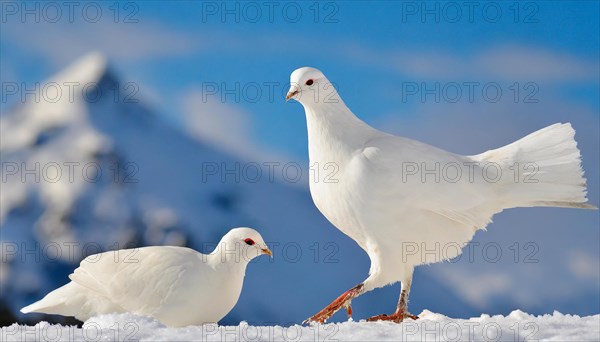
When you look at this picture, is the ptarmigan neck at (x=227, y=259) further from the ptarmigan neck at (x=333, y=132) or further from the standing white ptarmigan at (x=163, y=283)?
the ptarmigan neck at (x=333, y=132)

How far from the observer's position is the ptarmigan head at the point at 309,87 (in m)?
8.14

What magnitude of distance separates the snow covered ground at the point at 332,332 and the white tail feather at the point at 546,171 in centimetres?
202

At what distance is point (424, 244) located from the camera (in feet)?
25.2

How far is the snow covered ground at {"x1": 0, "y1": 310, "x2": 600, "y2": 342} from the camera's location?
213 inches

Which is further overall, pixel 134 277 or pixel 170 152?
pixel 170 152

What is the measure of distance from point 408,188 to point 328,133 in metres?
1.09

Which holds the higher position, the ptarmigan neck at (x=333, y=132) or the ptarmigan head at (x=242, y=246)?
the ptarmigan neck at (x=333, y=132)

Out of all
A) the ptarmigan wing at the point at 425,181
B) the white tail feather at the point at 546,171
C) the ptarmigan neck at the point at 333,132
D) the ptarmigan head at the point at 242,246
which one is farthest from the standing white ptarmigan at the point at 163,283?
the white tail feather at the point at 546,171

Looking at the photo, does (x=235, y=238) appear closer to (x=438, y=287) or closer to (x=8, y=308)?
(x=8, y=308)

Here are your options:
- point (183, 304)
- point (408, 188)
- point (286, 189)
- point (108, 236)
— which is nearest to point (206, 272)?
point (183, 304)

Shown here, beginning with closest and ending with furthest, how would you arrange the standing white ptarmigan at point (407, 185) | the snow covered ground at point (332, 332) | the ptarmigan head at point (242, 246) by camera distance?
the snow covered ground at point (332, 332)
the standing white ptarmigan at point (407, 185)
the ptarmigan head at point (242, 246)

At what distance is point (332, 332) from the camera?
5.73 m

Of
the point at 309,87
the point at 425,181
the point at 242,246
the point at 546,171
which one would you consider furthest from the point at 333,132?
the point at 546,171

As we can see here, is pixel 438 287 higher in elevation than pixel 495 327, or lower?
higher
